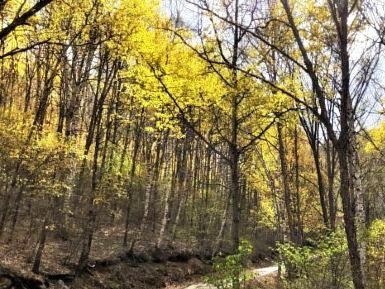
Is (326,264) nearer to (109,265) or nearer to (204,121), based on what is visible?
(204,121)

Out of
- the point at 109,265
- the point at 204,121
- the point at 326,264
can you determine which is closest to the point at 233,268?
the point at 326,264

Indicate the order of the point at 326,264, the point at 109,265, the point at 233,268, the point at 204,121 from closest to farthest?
the point at 233,268 → the point at 326,264 → the point at 204,121 → the point at 109,265

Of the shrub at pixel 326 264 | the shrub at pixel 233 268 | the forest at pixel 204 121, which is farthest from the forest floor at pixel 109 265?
the shrub at pixel 326 264

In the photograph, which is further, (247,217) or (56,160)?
(247,217)

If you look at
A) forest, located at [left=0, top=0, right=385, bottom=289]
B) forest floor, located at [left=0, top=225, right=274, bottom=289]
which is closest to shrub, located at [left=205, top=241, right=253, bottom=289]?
forest, located at [left=0, top=0, right=385, bottom=289]

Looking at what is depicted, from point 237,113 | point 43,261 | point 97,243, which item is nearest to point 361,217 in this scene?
point 237,113

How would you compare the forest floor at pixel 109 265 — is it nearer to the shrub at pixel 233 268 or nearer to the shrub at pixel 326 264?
the shrub at pixel 233 268

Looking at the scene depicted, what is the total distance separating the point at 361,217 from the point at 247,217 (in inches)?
941

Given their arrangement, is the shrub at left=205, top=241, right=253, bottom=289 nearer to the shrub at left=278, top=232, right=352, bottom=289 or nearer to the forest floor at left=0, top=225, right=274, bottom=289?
the shrub at left=278, top=232, right=352, bottom=289

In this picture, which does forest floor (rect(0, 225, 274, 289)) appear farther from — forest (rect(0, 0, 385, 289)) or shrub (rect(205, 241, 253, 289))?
shrub (rect(205, 241, 253, 289))

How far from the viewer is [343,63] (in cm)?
485

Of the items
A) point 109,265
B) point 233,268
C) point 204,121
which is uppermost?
point 204,121

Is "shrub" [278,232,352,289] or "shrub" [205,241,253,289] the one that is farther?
"shrub" [278,232,352,289]

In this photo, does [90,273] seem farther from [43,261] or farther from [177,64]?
[177,64]
